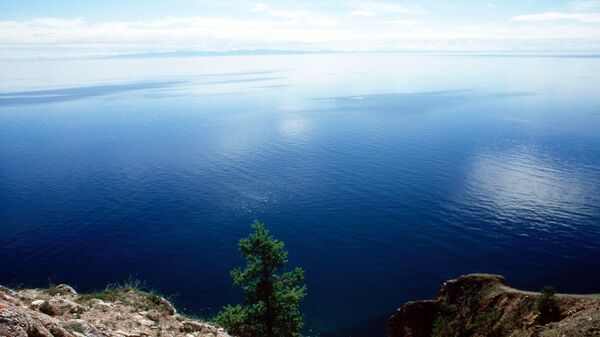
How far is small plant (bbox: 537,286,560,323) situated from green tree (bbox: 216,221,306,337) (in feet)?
80.8

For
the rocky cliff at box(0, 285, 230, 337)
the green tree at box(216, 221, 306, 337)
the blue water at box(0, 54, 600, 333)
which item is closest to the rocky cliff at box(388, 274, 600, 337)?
the blue water at box(0, 54, 600, 333)

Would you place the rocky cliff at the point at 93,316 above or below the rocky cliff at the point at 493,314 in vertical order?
above

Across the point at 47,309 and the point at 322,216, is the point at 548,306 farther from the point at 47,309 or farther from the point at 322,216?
the point at 322,216

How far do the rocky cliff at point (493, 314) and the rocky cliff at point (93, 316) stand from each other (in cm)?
2831

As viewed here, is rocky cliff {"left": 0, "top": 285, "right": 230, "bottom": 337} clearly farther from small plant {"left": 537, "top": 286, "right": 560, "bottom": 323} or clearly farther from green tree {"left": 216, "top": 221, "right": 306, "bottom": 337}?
small plant {"left": 537, "top": 286, "right": 560, "bottom": 323}

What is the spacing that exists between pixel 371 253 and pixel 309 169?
5586cm

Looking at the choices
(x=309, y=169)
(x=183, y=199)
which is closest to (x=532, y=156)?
(x=309, y=169)

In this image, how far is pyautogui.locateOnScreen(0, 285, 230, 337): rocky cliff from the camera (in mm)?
15126

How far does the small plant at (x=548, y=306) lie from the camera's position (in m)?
36.4

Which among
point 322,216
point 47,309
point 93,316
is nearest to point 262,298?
point 93,316

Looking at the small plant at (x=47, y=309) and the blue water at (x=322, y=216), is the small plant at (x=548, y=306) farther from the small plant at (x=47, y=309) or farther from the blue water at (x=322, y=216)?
the small plant at (x=47, y=309)

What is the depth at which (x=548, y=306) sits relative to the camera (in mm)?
37312

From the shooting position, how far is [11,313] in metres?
14.5

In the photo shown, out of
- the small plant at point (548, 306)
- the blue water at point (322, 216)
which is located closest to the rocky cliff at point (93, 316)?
the small plant at point (548, 306)
